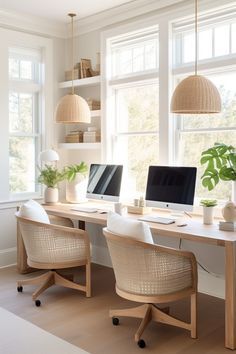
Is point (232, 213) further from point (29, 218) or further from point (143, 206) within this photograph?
point (29, 218)

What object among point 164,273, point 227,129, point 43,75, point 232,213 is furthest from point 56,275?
point 43,75

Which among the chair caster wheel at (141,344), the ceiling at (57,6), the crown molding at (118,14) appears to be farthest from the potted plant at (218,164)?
the ceiling at (57,6)

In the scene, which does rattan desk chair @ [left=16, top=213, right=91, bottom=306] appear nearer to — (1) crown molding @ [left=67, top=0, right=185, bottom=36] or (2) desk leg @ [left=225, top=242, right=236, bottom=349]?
(2) desk leg @ [left=225, top=242, right=236, bottom=349]

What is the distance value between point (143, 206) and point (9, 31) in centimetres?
251

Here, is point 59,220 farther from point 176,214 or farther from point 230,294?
point 230,294

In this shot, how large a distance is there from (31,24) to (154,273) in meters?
3.38

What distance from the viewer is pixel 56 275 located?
370 cm

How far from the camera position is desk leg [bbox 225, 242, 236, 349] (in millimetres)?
2699

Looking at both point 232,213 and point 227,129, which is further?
point 227,129

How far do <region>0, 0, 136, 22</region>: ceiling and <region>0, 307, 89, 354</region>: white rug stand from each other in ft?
10.2

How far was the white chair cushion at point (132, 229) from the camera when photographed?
Answer: 2.74m

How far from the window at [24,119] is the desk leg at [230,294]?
290 centimetres

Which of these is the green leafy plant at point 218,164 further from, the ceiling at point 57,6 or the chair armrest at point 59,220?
the ceiling at point 57,6

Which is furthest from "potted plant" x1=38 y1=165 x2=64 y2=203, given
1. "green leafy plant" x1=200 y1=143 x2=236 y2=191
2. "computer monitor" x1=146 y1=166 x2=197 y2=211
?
"green leafy plant" x1=200 y1=143 x2=236 y2=191
